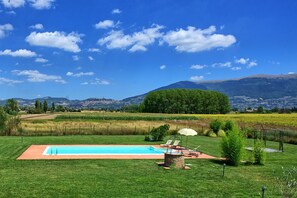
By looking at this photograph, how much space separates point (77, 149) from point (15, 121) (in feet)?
39.3

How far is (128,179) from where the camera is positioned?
42.5 ft

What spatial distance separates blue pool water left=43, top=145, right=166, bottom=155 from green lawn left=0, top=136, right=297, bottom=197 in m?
3.56

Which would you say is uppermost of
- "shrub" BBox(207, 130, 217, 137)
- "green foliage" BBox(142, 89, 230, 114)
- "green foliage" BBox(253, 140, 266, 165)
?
"green foliage" BBox(142, 89, 230, 114)

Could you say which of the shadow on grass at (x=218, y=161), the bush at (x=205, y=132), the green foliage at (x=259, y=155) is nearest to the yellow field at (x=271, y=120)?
the bush at (x=205, y=132)

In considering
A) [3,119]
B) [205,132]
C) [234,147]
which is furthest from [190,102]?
[234,147]

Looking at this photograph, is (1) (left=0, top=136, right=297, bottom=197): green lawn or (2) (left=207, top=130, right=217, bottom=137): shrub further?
(2) (left=207, top=130, right=217, bottom=137): shrub

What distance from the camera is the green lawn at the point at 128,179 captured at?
11156 mm

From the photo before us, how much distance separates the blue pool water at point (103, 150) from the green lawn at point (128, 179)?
11.7 ft

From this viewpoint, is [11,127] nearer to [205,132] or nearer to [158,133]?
[158,133]

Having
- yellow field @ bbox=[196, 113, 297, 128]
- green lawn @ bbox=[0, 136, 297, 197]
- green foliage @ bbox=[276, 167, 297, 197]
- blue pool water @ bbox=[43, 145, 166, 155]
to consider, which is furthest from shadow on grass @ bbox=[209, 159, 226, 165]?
yellow field @ bbox=[196, 113, 297, 128]

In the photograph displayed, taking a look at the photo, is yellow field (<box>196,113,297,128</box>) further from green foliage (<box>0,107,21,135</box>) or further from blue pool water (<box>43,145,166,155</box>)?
green foliage (<box>0,107,21,135</box>)

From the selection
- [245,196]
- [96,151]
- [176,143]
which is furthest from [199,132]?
[245,196]

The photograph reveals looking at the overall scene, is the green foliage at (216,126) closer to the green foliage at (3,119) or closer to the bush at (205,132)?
the bush at (205,132)

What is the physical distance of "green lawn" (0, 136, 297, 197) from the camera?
11.2 meters
